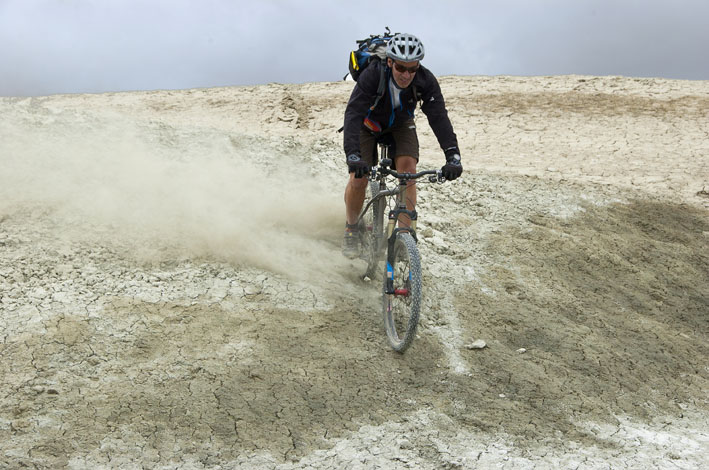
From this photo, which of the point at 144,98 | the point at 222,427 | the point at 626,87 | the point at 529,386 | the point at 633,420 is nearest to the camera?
the point at 222,427

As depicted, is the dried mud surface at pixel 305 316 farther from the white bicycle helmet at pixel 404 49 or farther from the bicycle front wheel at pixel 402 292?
the white bicycle helmet at pixel 404 49

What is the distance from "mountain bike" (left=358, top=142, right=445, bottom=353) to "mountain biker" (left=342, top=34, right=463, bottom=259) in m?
0.12

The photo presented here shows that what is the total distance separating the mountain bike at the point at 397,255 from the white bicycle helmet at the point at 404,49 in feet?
2.50

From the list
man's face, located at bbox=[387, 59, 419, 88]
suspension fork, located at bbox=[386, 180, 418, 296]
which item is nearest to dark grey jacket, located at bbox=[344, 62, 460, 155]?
man's face, located at bbox=[387, 59, 419, 88]

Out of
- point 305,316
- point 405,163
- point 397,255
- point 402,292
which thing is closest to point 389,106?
point 405,163

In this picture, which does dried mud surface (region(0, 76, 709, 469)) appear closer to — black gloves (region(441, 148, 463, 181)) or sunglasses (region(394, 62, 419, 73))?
black gloves (region(441, 148, 463, 181))

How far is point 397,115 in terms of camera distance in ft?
16.0

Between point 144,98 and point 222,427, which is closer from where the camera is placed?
point 222,427

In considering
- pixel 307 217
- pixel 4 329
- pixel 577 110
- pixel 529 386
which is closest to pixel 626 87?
pixel 577 110

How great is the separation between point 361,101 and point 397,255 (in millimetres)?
1265

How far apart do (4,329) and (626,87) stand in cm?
1562

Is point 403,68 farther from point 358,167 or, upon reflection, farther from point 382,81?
point 358,167

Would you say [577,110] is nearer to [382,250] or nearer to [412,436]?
[382,250]

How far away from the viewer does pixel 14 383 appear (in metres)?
3.81
